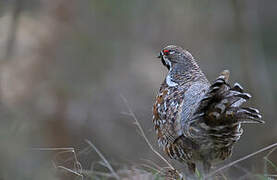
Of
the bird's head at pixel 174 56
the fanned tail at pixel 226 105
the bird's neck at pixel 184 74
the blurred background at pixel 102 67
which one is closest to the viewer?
the fanned tail at pixel 226 105

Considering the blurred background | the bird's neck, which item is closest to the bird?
the bird's neck

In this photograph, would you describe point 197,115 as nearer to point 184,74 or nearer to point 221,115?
point 221,115

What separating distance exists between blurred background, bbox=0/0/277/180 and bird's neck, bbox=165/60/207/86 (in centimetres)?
484

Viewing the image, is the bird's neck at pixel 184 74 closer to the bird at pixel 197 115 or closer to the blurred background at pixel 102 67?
the bird at pixel 197 115

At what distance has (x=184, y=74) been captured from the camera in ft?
22.3

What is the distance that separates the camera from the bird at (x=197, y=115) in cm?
502

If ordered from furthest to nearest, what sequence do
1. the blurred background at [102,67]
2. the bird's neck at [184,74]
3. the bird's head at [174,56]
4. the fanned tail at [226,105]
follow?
the blurred background at [102,67], the bird's head at [174,56], the bird's neck at [184,74], the fanned tail at [226,105]

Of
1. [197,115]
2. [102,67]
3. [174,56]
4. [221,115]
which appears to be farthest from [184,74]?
[102,67]

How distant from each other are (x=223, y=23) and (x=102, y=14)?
4.74 m

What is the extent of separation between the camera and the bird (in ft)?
16.5

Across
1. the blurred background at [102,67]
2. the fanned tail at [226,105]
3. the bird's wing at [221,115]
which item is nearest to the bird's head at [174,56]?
the bird's wing at [221,115]

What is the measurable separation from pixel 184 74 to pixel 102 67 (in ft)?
32.1

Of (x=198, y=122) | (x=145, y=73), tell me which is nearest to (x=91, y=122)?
(x=145, y=73)

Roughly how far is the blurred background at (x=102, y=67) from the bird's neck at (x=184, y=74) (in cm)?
484
